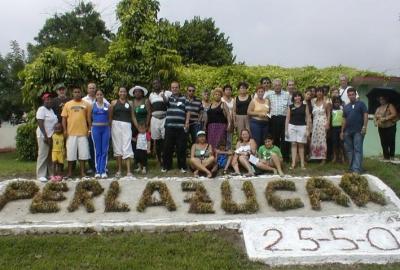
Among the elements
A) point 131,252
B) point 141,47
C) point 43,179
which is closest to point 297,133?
point 131,252

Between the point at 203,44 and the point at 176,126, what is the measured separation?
2071 centimetres

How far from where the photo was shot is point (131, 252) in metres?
7.26

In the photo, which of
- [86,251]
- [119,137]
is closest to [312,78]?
[119,137]

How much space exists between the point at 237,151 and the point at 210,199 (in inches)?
73.6

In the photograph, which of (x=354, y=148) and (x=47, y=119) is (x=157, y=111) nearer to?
(x=47, y=119)

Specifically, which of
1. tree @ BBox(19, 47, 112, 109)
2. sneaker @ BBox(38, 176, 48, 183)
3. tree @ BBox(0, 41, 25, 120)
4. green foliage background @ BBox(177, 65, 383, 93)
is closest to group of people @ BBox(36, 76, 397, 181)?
sneaker @ BBox(38, 176, 48, 183)

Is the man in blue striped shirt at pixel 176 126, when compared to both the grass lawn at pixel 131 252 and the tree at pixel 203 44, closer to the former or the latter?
the grass lawn at pixel 131 252

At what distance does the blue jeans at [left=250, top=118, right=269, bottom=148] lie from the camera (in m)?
10.9

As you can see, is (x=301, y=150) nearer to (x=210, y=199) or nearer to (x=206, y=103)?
(x=206, y=103)

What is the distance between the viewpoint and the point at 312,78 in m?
14.5

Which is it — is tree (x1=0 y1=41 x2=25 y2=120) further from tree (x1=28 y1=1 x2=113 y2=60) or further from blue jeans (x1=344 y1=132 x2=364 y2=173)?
blue jeans (x1=344 y1=132 x2=364 y2=173)

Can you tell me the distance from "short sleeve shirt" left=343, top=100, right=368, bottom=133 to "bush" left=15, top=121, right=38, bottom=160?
898 cm

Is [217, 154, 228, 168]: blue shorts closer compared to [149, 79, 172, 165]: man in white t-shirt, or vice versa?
[217, 154, 228, 168]: blue shorts

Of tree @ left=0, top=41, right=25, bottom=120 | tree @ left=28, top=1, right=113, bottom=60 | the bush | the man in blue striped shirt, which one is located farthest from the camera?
tree @ left=28, top=1, right=113, bottom=60
